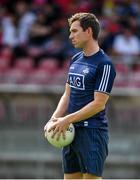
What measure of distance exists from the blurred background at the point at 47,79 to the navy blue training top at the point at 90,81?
5840mm

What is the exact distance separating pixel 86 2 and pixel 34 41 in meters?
1.54

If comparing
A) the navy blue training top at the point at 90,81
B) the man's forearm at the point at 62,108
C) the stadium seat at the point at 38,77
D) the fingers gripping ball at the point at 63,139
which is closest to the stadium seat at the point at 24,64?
the stadium seat at the point at 38,77

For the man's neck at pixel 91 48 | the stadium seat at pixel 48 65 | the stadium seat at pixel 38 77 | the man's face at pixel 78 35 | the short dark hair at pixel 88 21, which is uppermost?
the short dark hair at pixel 88 21

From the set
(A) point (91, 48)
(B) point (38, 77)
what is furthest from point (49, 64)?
(A) point (91, 48)

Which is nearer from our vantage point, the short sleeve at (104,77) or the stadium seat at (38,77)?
the short sleeve at (104,77)

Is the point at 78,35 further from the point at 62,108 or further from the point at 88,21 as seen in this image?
the point at 62,108

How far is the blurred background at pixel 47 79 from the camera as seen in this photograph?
14.2 metres

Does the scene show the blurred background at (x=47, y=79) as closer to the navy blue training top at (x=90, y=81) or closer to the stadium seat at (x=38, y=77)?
the stadium seat at (x=38, y=77)

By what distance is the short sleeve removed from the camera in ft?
26.1

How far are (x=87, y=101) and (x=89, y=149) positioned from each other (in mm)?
435

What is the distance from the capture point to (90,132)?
26.6 ft

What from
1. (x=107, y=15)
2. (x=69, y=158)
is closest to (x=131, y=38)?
(x=107, y=15)

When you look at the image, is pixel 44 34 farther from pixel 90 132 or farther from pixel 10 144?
pixel 90 132

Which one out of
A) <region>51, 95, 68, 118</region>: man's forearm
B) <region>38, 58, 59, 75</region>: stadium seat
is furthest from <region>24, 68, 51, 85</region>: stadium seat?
<region>51, 95, 68, 118</region>: man's forearm
